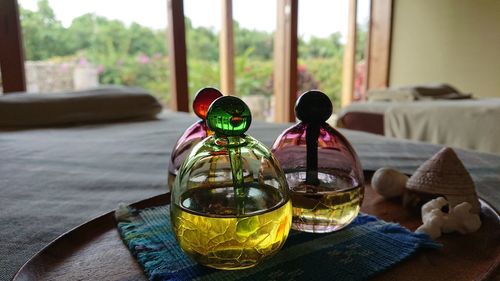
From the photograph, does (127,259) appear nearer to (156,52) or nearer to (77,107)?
(77,107)

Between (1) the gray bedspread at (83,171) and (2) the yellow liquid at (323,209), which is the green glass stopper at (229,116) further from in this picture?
(1) the gray bedspread at (83,171)

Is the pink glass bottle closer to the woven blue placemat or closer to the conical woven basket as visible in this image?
the woven blue placemat

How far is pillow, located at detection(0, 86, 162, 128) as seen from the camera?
1412mm

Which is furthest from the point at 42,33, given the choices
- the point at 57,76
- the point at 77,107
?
the point at 77,107

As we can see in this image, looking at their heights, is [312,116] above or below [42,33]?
below

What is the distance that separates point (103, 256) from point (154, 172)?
0.41m

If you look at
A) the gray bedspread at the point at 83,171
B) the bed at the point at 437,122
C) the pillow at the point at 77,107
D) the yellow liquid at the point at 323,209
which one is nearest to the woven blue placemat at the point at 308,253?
the yellow liquid at the point at 323,209

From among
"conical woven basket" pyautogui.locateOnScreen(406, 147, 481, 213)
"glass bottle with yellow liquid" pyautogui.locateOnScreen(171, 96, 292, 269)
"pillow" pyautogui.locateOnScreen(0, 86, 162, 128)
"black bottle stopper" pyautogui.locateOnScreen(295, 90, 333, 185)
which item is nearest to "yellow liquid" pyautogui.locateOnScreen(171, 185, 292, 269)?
"glass bottle with yellow liquid" pyautogui.locateOnScreen(171, 96, 292, 269)


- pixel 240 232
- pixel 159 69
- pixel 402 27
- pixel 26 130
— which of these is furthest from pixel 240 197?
pixel 402 27

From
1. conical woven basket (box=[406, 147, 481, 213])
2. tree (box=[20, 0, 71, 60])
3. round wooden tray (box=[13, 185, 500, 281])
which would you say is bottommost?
round wooden tray (box=[13, 185, 500, 281])

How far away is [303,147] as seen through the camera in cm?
46

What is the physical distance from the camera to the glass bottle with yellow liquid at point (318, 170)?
0.42 meters

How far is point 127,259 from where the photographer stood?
1.27ft

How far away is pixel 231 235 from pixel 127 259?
0.13 meters
